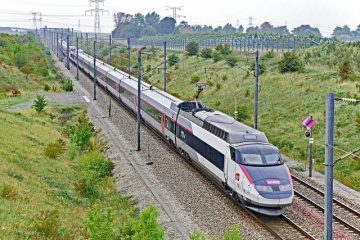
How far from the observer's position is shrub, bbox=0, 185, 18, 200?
18.7 meters

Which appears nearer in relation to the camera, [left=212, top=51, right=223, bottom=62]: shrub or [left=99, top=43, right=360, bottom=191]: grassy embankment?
[left=99, top=43, right=360, bottom=191]: grassy embankment

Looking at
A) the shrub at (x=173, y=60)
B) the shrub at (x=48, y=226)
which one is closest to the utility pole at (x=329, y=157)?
the shrub at (x=48, y=226)

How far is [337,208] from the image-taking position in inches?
840

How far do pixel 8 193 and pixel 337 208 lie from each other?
13609 mm

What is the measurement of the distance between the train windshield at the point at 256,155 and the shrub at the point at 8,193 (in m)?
8.81

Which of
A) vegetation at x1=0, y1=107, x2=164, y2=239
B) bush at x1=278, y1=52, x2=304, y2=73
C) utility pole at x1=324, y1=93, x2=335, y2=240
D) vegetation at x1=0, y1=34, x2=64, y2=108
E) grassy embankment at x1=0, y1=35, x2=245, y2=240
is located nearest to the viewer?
utility pole at x1=324, y1=93, x2=335, y2=240

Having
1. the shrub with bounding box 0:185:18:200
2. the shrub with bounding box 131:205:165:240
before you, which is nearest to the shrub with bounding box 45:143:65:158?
the shrub with bounding box 0:185:18:200

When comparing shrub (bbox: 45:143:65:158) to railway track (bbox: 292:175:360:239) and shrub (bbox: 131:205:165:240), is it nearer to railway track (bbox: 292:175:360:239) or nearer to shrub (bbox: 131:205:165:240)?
railway track (bbox: 292:175:360:239)

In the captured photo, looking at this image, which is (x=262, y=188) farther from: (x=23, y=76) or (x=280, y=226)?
(x=23, y=76)

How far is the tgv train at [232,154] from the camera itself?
18953mm

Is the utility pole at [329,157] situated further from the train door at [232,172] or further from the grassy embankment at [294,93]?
the grassy embankment at [294,93]

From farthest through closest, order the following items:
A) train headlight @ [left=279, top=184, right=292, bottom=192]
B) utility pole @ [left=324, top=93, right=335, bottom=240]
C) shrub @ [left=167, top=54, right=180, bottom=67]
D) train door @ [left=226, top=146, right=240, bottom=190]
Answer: shrub @ [left=167, top=54, right=180, bottom=67], train door @ [left=226, top=146, right=240, bottom=190], train headlight @ [left=279, top=184, right=292, bottom=192], utility pole @ [left=324, top=93, right=335, bottom=240]

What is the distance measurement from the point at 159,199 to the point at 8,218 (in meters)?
7.92

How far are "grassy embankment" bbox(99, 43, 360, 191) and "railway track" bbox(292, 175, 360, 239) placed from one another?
2608 millimetres
